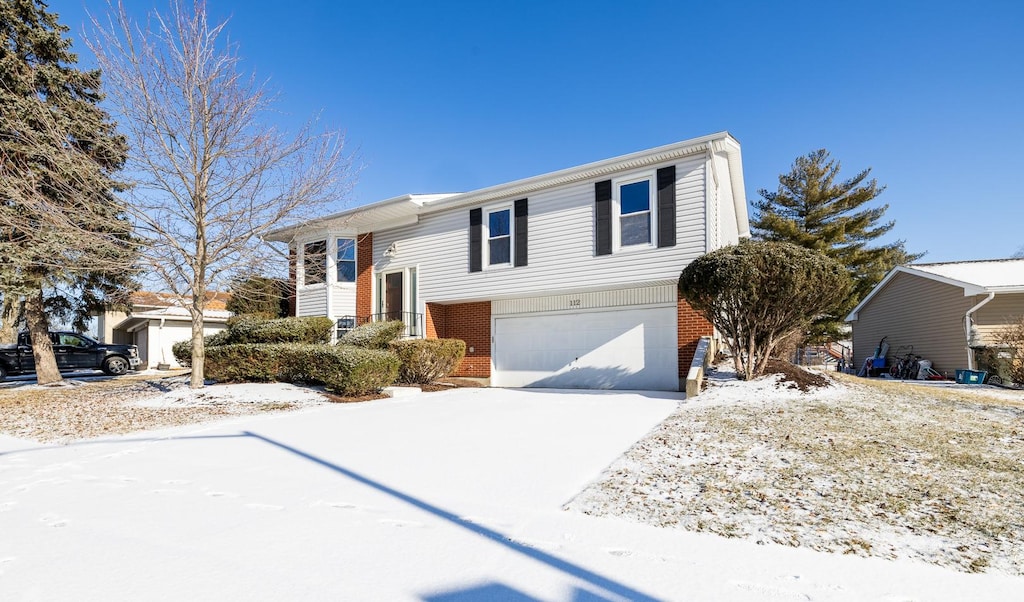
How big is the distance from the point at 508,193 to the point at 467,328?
386cm

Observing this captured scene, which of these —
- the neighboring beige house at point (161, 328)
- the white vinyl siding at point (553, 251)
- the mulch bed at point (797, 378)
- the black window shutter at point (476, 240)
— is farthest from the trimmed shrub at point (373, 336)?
the neighboring beige house at point (161, 328)

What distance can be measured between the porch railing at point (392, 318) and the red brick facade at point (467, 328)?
0.95 feet

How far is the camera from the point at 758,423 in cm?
614

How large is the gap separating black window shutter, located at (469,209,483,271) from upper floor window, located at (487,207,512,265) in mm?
204

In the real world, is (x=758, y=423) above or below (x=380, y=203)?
below

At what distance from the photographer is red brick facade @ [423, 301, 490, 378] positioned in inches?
558

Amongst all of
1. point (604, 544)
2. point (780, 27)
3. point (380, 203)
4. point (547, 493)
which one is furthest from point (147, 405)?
point (780, 27)

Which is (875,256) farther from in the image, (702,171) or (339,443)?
(339,443)

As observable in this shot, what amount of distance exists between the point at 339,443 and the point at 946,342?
17.4m

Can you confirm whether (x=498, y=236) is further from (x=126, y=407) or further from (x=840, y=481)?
(x=840, y=481)

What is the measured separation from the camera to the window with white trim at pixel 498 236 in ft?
43.6

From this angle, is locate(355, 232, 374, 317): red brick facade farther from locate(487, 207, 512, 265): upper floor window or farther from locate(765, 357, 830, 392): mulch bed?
locate(765, 357, 830, 392): mulch bed

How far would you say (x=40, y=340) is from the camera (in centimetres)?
1384

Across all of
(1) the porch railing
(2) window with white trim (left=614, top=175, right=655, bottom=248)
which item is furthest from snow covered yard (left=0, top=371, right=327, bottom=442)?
(2) window with white trim (left=614, top=175, right=655, bottom=248)
